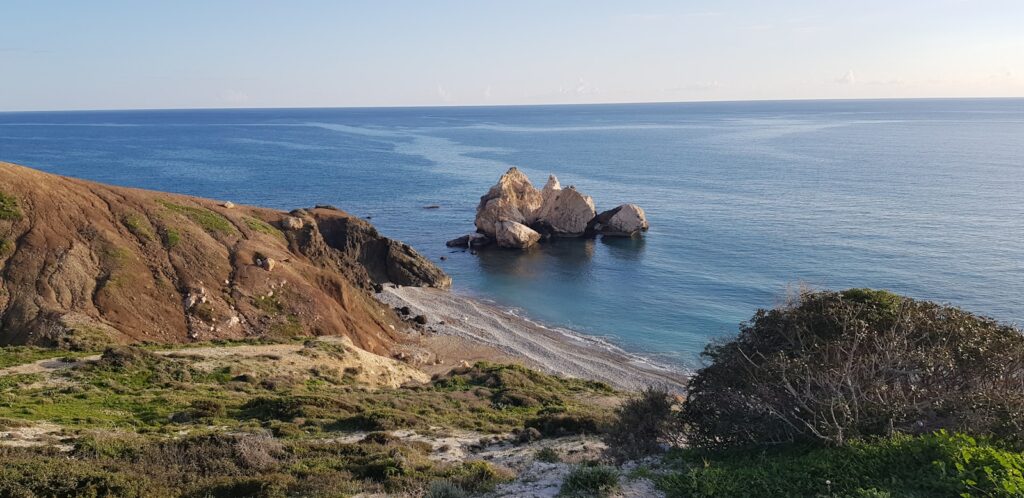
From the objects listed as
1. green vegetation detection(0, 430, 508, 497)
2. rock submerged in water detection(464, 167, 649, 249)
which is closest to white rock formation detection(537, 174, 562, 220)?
rock submerged in water detection(464, 167, 649, 249)

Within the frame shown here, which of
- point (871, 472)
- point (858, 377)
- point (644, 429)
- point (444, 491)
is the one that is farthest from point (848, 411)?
point (444, 491)

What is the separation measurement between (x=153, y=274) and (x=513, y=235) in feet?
137

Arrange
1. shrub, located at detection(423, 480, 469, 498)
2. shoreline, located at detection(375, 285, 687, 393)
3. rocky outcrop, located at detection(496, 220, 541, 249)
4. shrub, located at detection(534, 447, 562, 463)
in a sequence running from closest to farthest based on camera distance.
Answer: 1. shrub, located at detection(423, 480, 469, 498)
2. shrub, located at detection(534, 447, 562, 463)
3. shoreline, located at detection(375, 285, 687, 393)
4. rocky outcrop, located at detection(496, 220, 541, 249)

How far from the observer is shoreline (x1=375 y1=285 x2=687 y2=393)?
42031mm

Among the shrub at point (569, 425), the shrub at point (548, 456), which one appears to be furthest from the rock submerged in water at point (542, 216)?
the shrub at point (548, 456)

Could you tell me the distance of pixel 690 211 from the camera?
88312 millimetres

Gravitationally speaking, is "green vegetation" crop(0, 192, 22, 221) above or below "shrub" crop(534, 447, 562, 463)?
above

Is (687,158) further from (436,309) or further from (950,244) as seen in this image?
(436,309)

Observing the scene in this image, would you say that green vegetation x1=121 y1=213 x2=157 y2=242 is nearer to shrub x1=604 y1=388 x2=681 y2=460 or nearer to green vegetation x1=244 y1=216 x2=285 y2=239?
green vegetation x1=244 y1=216 x2=285 y2=239

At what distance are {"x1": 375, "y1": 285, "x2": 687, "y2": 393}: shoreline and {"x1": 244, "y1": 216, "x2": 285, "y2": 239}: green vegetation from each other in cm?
999

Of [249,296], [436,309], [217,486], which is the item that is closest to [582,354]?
[436,309]

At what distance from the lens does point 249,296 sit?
Answer: 40875 millimetres

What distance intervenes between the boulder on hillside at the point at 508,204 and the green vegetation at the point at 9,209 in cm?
4762

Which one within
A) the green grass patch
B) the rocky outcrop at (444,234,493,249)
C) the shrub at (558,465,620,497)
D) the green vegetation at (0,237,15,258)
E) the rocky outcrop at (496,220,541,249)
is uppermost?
the green vegetation at (0,237,15,258)
